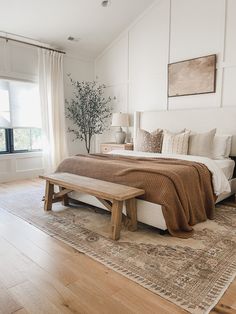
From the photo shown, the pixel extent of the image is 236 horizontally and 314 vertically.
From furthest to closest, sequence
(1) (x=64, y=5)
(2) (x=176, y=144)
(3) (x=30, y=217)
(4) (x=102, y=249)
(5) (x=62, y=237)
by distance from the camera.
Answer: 1. (1) (x=64, y=5)
2. (2) (x=176, y=144)
3. (3) (x=30, y=217)
4. (5) (x=62, y=237)
5. (4) (x=102, y=249)

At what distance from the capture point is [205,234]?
2482 millimetres

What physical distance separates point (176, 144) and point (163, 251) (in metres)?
1.96

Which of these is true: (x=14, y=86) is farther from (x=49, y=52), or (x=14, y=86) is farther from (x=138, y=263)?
(x=138, y=263)

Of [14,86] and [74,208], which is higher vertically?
[14,86]

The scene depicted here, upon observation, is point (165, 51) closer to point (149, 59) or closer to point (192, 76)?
point (149, 59)

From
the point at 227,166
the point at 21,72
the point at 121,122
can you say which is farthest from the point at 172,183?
the point at 21,72

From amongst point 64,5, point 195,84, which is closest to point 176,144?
point 195,84

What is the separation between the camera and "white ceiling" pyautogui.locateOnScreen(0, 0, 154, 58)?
4.05 metres

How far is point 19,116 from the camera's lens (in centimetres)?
496

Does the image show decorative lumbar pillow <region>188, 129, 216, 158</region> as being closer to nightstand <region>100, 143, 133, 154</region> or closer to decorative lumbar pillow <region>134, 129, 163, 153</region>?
decorative lumbar pillow <region>134, 129, 163, 153</region>

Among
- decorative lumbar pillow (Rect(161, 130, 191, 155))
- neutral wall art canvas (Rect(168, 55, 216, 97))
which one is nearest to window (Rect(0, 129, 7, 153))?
decorative lumbar pillow (Rect(161, 130, 191, 155))

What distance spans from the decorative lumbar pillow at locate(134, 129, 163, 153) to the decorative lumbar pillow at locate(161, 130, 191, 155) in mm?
163

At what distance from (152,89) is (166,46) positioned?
0.81 meters

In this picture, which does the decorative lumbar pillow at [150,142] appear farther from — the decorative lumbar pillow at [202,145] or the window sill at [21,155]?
the window sill at [21,155]
